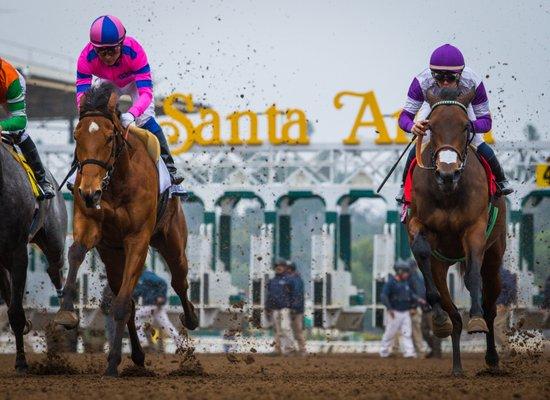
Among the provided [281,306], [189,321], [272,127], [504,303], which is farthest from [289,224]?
[189,321]

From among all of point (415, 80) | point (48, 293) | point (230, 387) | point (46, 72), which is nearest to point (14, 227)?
point (230, 387)

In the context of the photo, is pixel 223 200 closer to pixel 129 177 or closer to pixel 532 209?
pixel 532 209

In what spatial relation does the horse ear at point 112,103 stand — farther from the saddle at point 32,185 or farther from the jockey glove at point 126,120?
the saddle at point 32,185

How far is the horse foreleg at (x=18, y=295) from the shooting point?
30.3 ft

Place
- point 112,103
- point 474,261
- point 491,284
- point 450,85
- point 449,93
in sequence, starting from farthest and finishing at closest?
point 491,284
point 450,85
point 449,93
point 474,261
point 112,103

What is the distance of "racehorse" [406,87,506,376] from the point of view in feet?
28.4

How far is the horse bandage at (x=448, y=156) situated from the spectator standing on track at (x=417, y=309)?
11.1 m

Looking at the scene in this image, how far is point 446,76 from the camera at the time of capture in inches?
358

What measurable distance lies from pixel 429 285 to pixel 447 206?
607 millimetres

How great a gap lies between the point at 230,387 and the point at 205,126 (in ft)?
55.0

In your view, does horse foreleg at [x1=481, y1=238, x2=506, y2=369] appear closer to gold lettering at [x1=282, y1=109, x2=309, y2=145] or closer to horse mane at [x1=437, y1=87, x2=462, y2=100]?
horse mane at [x1=437, y1=87, x2=462, y2=100]

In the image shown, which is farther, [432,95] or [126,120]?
[432,95]

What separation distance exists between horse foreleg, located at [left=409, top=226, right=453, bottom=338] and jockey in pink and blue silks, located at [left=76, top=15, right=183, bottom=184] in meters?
2.34

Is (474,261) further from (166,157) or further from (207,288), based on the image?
(207,288)
